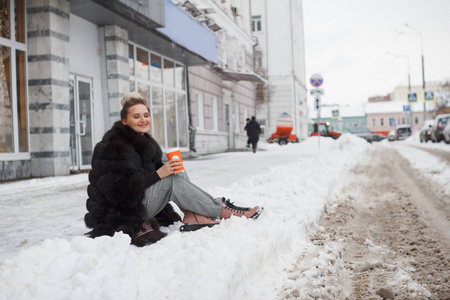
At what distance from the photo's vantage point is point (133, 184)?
3324 mm

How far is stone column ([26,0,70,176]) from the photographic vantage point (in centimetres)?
931

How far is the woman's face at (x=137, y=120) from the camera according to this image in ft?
11.8

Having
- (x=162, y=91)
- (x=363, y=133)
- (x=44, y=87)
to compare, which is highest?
(x=162, y=91)

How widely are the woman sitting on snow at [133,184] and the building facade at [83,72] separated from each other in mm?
6142

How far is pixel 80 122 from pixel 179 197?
311 inches

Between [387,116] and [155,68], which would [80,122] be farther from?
[387,116]

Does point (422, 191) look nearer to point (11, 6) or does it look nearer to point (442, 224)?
point (442, 224)

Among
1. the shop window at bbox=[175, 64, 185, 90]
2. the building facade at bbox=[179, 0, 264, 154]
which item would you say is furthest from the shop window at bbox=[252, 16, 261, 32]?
the shop window at bbox=[175, 64, 185, 90]

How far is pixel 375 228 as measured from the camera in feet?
15.8

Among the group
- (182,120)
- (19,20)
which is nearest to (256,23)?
(182,120)

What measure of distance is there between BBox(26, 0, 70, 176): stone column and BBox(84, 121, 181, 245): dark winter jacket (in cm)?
645

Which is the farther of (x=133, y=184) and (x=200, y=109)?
(x=200, y=109)

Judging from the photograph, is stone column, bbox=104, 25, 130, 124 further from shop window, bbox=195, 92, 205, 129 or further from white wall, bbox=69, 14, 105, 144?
shop window, bbox=195, 92, 205, 129

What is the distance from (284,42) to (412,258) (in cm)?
3891
